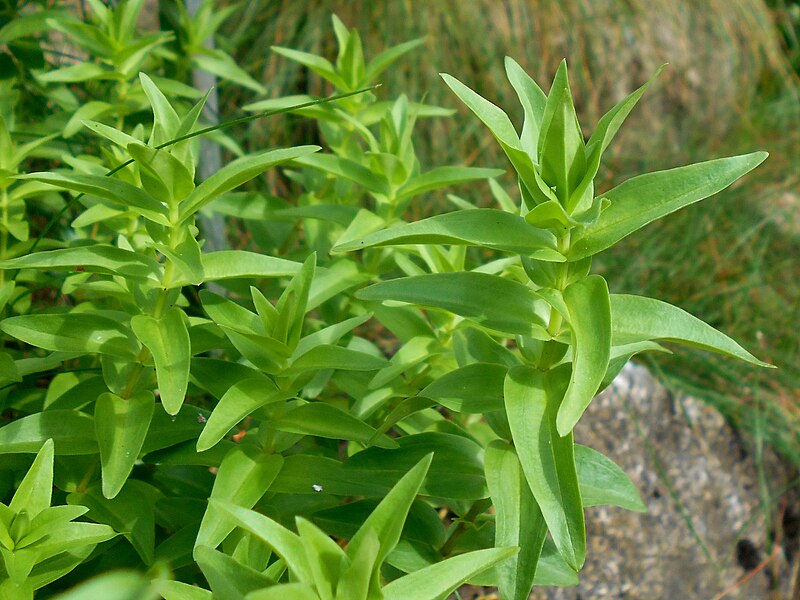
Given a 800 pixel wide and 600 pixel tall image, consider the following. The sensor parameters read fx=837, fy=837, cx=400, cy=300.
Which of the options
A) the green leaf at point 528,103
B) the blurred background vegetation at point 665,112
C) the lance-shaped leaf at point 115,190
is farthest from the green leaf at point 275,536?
the blurred background vegetation at point 665,112

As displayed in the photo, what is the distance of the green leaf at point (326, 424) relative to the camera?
92 centimetres

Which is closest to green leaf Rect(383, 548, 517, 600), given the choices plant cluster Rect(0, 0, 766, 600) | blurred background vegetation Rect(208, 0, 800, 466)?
plant cluster Rect(0, 0, 766, 600)

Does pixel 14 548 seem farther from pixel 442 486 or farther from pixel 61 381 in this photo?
pixel 442 486

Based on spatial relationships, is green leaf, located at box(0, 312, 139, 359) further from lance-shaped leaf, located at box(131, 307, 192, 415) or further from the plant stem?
the plant stem

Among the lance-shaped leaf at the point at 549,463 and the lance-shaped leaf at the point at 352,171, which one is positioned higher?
the lance-shaped leaf at the point at 352,171

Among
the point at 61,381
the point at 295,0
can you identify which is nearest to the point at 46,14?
the point at 61,381

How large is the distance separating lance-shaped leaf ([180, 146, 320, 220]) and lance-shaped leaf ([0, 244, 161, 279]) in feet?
0.25

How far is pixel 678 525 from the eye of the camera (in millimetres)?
1814

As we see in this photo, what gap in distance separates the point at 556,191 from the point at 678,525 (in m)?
1.23

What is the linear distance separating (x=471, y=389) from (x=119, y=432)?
38 centimetres

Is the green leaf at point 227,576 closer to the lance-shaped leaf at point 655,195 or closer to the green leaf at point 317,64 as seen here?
the lance-shaped leaf at point 655,195

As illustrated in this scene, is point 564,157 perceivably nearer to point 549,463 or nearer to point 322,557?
point 549,463

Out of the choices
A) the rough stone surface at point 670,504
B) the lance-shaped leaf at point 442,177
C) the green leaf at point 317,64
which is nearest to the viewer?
the lance-shaped leaf at point 442,177

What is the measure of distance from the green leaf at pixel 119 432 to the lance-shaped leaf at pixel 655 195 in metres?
0.49
